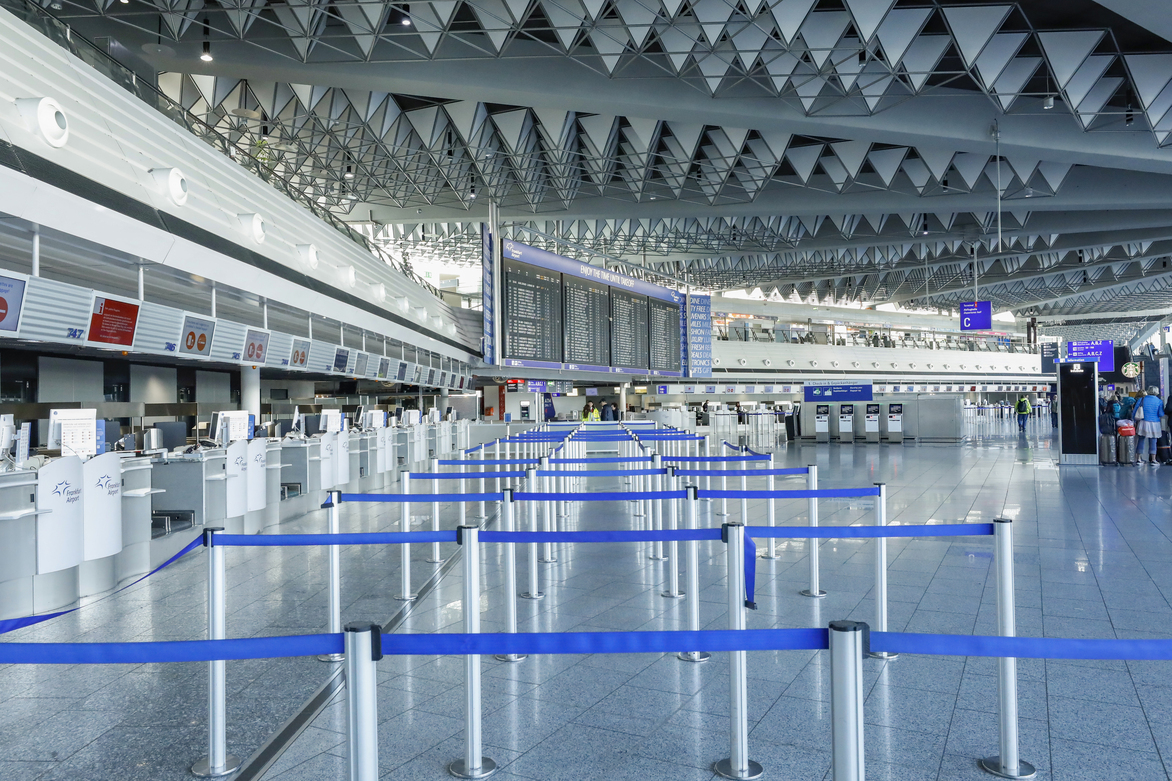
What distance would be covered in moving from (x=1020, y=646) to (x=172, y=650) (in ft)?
6.26

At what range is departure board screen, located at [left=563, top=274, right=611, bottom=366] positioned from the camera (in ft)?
60.3

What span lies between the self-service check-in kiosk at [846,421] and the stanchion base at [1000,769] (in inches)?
901

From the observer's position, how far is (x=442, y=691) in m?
3.39

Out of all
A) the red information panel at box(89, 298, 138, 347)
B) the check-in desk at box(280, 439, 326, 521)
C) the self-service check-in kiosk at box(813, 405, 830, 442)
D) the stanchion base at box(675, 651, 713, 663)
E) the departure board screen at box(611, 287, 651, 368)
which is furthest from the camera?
the self-service check-in kiosk at box(813, 405, 830, 442)

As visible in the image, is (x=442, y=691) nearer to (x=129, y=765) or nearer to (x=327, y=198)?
(x=129, y=765)

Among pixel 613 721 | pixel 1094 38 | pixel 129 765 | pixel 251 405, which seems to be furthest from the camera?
pixel 251 405

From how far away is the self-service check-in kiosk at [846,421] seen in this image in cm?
2448

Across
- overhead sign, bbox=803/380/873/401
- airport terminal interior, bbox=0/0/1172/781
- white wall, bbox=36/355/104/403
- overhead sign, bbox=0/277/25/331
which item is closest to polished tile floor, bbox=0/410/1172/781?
airport terminal interior, bbox=0/0/1172/781

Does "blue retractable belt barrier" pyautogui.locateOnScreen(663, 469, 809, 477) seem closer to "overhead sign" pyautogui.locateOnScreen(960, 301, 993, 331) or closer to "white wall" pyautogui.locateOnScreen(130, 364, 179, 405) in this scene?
"white wall" pyautogui.locateOnScreen(130, 364, 179, 405)

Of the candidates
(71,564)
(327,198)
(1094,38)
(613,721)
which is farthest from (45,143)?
(327,198)

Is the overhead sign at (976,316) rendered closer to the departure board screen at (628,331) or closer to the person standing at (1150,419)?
the person standing at (1150,419)

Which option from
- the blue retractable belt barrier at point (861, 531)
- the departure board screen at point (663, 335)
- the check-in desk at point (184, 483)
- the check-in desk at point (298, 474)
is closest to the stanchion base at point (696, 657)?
the blue retractable belt barrier at point (861, 531)

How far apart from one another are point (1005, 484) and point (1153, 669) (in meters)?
8.82

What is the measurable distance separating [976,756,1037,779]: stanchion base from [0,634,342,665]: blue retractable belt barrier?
2288mm
